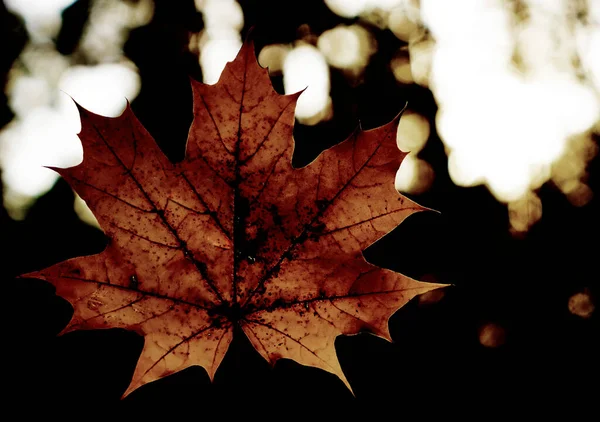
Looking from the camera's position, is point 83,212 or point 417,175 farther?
point 417,175

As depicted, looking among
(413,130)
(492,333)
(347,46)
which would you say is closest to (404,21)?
(347,46)

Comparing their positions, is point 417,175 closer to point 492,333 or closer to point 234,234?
point 492,333

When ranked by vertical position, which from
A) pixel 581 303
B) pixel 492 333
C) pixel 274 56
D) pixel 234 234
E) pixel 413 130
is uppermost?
pixel 274 56

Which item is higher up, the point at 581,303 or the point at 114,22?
the point at 114,22

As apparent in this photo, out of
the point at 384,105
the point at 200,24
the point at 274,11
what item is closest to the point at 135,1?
the point at 200,24

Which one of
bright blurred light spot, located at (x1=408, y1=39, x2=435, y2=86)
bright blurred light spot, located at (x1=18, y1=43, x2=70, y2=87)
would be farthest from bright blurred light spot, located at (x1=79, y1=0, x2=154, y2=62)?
bright blurred light spot, located at (x1=408, y1=39, x2=435, y2=86)
